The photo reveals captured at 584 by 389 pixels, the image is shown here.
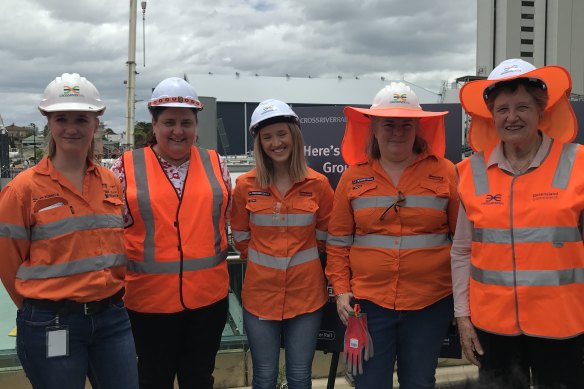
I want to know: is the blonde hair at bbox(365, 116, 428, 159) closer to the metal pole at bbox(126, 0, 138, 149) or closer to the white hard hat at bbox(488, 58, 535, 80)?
the white hard hat at bbox(488, 58, 535, 80)

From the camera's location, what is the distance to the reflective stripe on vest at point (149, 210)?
268cm

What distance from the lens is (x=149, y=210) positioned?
8.78ft

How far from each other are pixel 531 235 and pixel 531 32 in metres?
67.3

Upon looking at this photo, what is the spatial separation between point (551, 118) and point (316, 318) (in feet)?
5.32

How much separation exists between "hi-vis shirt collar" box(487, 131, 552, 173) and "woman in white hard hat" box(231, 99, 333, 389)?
3.39ft

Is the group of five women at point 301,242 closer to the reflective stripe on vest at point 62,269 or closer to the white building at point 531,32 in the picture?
the reflective stripe on vest at point 62,269

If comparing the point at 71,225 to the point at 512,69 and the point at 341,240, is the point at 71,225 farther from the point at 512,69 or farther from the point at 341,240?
the point at 512,69

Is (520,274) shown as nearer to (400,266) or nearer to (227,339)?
(400,266)

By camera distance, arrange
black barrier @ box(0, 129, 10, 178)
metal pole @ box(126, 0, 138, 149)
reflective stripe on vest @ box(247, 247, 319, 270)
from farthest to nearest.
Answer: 1. metal pole @ box(126, 0, 138, 149)
2. black barrier @ box(0, 129, 10, 178)
3. reflective stripe on vest @ box(247, 247, 319, 270)

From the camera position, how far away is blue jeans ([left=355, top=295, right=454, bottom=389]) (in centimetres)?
264

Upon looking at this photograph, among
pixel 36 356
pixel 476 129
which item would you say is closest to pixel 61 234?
pixel 36 356

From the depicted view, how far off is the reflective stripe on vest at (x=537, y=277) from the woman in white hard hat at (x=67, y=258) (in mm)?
1743

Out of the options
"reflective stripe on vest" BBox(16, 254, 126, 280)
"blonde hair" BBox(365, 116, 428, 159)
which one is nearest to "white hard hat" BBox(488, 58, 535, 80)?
"blonde hair" BBox(365, 116, 428, 159)

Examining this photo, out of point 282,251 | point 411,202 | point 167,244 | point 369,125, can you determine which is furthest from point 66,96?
point 411,202
